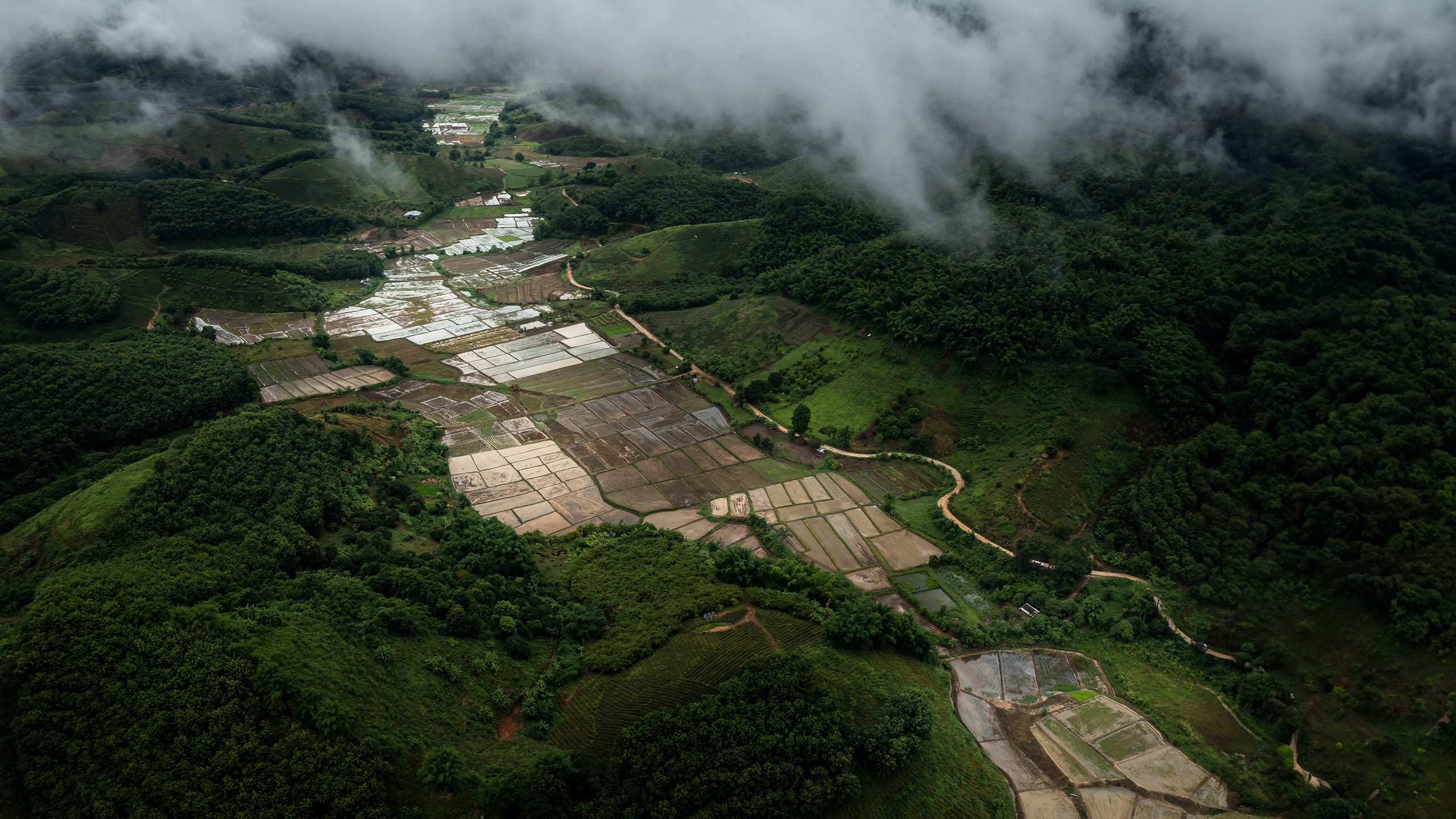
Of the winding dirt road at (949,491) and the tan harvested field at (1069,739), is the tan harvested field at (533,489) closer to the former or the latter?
the winding dirt road at (949,491)

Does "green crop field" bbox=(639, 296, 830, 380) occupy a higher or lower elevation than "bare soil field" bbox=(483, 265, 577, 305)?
higher

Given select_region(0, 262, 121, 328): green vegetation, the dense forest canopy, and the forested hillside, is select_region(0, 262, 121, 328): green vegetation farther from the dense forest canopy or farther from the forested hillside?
the forested hillside

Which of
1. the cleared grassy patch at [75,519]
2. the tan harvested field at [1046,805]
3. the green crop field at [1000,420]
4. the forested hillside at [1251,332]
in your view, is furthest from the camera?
the green crop field at [1000,420]

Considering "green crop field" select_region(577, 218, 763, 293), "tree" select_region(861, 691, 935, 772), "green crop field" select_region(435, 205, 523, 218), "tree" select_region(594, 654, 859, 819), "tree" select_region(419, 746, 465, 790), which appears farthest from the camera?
"green crop field" select_region(435, 205, 523, 218)

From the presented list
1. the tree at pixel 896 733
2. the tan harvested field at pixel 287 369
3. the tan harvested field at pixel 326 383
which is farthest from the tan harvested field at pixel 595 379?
the tree at pixel 896 733

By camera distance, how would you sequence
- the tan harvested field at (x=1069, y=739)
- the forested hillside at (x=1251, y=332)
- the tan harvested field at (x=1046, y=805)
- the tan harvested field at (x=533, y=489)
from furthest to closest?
1. the tan harvested field at (x=533, y=489)
2. the forested hillside at (x=1251, y=332)
3. the tan harvested field at (x=1069, y=739)
4. the tan harvested field at (x=1046, y=805)

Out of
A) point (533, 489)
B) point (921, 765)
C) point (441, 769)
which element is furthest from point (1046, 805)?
point (533, 489)

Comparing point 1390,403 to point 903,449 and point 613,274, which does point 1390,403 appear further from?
point 613,274

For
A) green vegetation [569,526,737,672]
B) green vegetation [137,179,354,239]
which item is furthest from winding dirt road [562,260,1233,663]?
green vegetation [137,179,354,239]

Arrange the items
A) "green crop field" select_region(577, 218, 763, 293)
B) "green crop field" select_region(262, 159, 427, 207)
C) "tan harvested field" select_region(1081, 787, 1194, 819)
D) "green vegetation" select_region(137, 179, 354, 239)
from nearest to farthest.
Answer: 1. "tan harvested field" select_region(1081, 787, 1194, 819)
2. "green vegetation" select_region(137, 179, 354, 239)
3. "green crop field" select_region(577, 218, 763, 293)
4. "green crop field" select_region(262, 159, 427, 207)
